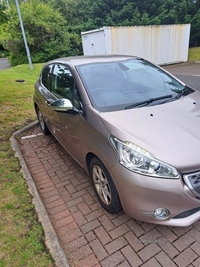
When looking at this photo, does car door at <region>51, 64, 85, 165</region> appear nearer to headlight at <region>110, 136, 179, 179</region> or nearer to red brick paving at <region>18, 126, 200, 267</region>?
red brick paving at <region>18, 126, 200, 267</region>

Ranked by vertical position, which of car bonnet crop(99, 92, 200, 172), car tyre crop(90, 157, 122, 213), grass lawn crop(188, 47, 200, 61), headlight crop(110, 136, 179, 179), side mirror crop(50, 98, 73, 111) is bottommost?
grass lawn crop(188, 47, 200, 61)

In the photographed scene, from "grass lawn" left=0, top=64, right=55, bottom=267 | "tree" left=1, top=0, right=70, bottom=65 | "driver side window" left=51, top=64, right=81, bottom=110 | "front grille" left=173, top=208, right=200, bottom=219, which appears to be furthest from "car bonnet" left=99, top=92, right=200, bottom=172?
"tree" left=1, top=0, right=70, bottom=65

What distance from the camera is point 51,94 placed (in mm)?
3486

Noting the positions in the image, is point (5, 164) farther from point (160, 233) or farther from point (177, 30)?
point (177, 30)

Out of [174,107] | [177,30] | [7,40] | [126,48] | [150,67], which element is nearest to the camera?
[174,107]

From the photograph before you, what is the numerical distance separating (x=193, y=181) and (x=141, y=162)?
1.45ft

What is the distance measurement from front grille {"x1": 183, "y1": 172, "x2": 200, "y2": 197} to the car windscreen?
98 centimetres

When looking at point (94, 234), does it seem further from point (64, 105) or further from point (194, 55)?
point (194, 55)

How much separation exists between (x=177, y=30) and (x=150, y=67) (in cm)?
1320

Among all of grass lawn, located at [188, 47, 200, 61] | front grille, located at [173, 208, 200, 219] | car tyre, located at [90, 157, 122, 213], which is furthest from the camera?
grass lawn, located at [188, 47, 200, 61]

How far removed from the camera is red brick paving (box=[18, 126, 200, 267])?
188 centimetres

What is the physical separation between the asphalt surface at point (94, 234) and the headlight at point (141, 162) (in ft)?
2.50

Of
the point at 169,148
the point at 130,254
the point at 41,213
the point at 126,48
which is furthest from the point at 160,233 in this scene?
the point at 126,48

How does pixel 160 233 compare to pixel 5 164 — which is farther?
pixel 5 164
